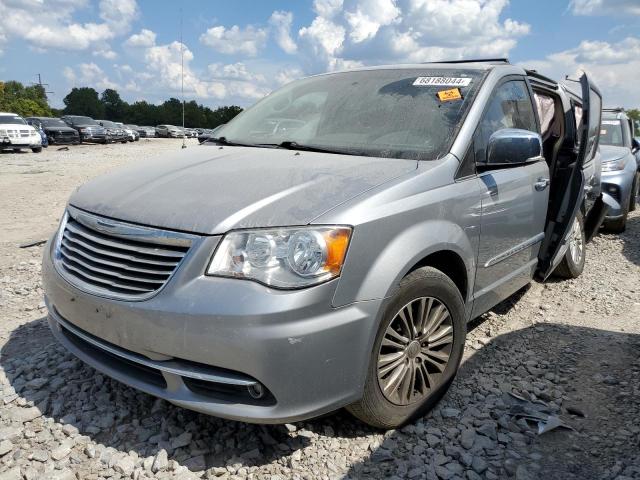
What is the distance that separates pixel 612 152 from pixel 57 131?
1069 inches

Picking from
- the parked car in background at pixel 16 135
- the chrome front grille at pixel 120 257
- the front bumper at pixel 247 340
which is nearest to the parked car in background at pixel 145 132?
the parked car in background at pixel 16 135

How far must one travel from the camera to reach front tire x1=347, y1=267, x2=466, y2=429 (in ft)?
7.60

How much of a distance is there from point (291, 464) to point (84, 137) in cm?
3127

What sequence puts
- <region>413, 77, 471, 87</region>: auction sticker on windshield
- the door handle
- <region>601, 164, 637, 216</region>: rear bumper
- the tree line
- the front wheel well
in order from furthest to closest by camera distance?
the tree line → <region>601, 164, 637, 216</region>: rear bumper → the door handle → <region>413, 77, 471, 87</region>: auction sticker on windshield → the front wheel well

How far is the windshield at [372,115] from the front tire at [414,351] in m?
0.72

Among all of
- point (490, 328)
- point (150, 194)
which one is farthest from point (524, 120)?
point (150, 194)

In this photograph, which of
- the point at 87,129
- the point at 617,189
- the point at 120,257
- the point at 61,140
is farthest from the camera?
the point at 87,129

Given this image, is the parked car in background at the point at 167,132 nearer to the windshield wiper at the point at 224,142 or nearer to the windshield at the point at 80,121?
the windshield at the point at 80,121

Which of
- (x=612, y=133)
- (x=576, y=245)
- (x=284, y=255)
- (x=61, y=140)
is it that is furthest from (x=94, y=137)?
(x=284, y=255)

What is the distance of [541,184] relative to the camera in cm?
356

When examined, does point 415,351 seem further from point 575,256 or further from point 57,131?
point 57,131

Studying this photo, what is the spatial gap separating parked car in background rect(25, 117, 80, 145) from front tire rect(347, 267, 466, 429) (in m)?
29.2

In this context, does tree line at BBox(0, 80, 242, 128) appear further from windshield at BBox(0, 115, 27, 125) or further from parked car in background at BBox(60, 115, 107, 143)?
windshield at BBox(0, 115, 27, 125)

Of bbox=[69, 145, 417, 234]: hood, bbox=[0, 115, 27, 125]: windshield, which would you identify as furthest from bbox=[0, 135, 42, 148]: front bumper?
bbox=[69, 145, 417, 234]: hood
